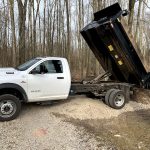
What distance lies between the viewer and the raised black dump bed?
10.2 metres

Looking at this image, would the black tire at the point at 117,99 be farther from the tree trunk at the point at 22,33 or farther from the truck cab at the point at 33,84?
the tree trunk at the point at 22,33

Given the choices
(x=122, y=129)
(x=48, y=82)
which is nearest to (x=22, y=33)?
(x=48, y=82)

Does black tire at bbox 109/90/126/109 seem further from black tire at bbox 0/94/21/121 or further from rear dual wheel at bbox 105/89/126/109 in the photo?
black tire at bbox 0/94/21/121

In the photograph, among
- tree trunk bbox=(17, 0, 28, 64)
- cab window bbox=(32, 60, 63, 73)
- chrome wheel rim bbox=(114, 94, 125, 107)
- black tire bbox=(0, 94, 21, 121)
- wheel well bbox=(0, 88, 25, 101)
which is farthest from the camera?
tree trunk bbox=(17, 0, 28, 64)

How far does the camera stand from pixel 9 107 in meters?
8.87

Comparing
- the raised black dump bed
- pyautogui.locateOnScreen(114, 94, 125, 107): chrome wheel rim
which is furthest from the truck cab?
pyautogui.locateOnScreen(114, 94, 125, 107): chrome wheel rim

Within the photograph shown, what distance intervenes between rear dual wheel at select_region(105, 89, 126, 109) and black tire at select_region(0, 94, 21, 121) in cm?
374

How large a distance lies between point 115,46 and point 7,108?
179 inches

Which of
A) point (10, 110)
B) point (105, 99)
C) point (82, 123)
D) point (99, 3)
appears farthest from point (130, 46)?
point (99, 3)

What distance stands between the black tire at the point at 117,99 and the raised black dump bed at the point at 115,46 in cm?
93

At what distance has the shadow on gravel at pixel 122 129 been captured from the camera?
7168mm

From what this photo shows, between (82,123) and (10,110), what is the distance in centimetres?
231

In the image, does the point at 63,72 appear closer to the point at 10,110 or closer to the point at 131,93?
the point at 10,110

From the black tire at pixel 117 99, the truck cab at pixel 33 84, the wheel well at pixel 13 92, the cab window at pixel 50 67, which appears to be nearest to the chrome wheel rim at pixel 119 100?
the black tire at pixel 117 99
